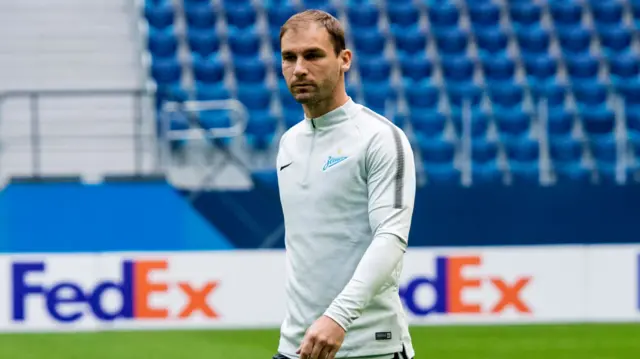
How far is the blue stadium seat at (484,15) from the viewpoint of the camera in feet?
47.6

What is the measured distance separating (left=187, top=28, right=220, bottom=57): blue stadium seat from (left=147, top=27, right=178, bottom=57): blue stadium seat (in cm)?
22

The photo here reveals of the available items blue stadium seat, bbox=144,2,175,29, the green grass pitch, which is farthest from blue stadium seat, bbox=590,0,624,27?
the green grass pitch

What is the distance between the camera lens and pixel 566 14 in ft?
48.3

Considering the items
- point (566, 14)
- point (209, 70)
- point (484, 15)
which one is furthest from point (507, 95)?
point (209, 70)

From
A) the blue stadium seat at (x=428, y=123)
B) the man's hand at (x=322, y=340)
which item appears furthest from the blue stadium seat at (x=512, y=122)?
the man's hand at (x=322, y=340)

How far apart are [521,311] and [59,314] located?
13.5ft

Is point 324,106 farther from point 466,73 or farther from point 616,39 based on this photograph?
point 616,39

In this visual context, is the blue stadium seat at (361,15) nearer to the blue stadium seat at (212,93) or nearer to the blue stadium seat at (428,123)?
the blue stadium seat at (428,123)

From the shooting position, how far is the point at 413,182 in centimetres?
262

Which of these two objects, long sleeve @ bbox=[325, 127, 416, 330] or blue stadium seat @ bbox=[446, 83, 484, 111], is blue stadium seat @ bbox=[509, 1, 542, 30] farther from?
long sleeve @ bbox=[325, 127, 416, 330]

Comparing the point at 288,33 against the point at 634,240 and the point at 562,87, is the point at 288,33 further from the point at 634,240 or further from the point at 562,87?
the point at 562,87

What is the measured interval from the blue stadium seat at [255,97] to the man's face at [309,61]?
1046 centimetres

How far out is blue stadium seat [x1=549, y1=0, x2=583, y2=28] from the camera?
14727 mm

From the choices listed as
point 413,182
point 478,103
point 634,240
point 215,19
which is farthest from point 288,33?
point 215,19
